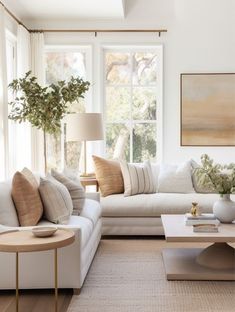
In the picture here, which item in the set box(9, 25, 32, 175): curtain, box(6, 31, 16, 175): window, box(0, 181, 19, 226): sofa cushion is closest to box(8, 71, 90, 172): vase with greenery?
box(6, 31, 16, 175): window

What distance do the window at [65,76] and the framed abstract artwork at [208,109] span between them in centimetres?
143

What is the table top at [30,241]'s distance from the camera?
266 cm

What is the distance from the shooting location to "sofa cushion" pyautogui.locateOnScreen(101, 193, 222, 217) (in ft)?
16.6

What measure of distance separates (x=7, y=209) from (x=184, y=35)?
4.11 metres

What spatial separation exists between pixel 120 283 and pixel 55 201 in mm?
843

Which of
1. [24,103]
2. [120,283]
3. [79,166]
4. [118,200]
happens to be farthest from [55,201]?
[79,166]

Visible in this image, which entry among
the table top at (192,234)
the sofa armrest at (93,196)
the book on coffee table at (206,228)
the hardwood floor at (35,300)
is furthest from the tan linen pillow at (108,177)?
the hardwood floor at (35,300)

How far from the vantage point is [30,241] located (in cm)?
276

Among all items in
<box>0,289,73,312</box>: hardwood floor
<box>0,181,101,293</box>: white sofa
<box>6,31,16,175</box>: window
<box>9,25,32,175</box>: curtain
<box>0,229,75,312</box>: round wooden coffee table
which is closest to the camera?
<box>0,229,75,312</box>: round wooden coffee table

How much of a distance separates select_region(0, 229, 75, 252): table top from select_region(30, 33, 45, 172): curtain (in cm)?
336

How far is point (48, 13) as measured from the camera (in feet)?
20.2

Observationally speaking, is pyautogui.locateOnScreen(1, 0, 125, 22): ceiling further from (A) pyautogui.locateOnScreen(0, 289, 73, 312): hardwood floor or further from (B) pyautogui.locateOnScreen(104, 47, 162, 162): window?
(A) pyautogui.locateOnScreen(0, 289, 73, 312): hardwood floor

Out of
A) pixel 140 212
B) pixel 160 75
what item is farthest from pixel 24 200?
pixel 160 75

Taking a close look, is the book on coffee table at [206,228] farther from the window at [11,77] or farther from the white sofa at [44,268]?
the window at [11,77]
